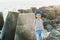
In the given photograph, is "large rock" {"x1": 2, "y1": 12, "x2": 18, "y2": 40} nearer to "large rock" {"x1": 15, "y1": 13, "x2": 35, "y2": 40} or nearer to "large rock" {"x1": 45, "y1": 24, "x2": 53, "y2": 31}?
"large rock" {"x1": 15, "y1": 13, "x2": 35, "y2": 40}

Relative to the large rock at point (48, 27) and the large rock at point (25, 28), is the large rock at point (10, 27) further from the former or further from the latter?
the large rock at point (48, 27)

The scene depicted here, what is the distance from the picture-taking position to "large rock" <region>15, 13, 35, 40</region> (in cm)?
276

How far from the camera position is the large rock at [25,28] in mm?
2758

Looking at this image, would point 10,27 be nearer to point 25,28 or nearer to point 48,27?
point 25,28

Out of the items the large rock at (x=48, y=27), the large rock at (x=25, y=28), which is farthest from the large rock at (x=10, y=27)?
the large rock at (x=48, y=27)

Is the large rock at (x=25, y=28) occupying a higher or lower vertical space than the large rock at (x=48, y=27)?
higher

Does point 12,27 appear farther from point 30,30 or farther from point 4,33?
point 30,30

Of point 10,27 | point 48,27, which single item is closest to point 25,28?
point 10,27

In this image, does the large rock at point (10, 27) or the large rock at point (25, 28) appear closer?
the large rock at point (25, 28)

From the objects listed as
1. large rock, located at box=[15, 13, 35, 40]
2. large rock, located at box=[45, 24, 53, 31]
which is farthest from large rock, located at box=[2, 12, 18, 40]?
large rock, located at box=[45, 24, 53, 31]

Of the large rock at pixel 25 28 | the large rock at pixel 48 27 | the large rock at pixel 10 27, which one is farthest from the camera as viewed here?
the large rock at pixel 48 27

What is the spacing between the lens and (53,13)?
4.81 metres

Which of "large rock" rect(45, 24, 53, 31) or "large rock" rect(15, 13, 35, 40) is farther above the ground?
"large rock" rect(15, 13, 35, 40)

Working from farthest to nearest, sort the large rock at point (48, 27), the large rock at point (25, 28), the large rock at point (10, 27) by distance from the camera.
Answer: the large rock at point (48, 27)
the large rock at point (10, 27)
the large rock at point (25, 28)
